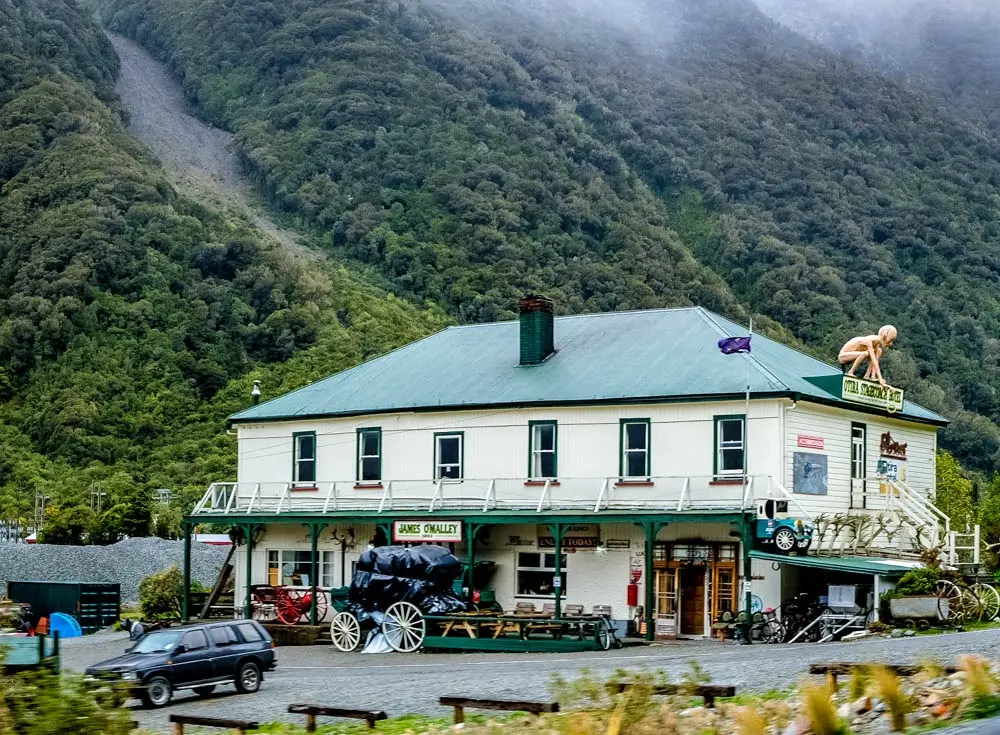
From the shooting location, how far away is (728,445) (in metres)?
35.8

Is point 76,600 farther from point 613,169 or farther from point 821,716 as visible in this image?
point 613,169

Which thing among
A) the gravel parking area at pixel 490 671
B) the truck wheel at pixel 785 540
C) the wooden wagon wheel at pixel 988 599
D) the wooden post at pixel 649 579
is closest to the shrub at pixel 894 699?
the gravel parking area at pixel 490 671

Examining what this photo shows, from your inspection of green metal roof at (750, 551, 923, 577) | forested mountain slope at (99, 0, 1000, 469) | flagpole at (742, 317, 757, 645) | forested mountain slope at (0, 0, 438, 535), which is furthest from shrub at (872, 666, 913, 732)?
forested mountain slope at (99, 0, 1000, 469)

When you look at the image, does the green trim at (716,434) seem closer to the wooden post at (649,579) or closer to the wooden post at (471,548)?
the wooden post at (649,579)

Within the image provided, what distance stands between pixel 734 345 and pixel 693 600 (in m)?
6.11

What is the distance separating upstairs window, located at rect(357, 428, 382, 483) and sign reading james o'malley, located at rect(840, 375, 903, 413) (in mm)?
12210

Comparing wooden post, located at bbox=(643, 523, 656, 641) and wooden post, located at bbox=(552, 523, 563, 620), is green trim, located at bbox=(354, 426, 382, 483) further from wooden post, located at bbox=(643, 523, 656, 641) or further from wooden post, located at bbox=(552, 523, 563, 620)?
wooden post, located at bbox=(643, 523, 656, 641)

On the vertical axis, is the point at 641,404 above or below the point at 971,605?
above

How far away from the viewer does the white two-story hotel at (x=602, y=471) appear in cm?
3525

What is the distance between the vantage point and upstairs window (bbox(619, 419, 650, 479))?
3694cm

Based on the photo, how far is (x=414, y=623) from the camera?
114 ft

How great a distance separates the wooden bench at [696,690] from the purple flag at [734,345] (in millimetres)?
17801

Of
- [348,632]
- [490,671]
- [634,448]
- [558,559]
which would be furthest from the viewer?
[634,448]

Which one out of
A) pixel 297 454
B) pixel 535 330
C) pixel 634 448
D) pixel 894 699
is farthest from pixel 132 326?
pixel 894 699
